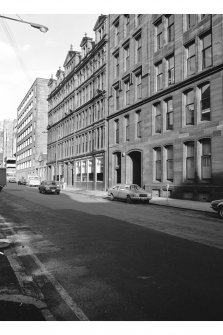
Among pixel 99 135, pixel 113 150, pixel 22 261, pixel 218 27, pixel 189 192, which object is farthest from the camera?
pixel 99 135

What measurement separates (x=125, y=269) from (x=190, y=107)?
2078cm

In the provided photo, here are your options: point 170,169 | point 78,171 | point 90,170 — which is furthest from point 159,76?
point 78,171

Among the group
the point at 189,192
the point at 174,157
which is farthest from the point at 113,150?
the point at 189,192

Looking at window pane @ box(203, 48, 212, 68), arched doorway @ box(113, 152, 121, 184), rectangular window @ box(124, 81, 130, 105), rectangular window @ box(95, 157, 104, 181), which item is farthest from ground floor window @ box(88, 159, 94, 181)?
window pane @ box(203, 48, 212, 68)

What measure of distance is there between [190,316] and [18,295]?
2.61 meters

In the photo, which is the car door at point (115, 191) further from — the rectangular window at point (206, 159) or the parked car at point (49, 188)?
the parked car at point (49, 188)

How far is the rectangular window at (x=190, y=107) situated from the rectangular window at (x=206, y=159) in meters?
2.34

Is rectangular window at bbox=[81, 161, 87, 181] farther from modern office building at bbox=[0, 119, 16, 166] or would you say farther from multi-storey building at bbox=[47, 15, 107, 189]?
modern office building at bbox=[0, 119, 16, 166]

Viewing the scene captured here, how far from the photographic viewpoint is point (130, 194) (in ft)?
74.2

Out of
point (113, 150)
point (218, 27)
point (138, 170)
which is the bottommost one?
point (138, 170)

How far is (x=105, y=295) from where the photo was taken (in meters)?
4.84

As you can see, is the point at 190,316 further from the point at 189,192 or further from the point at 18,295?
the point at 189,192

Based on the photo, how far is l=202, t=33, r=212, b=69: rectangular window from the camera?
75.7ft

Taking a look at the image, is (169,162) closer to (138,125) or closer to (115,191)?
(115,191)
